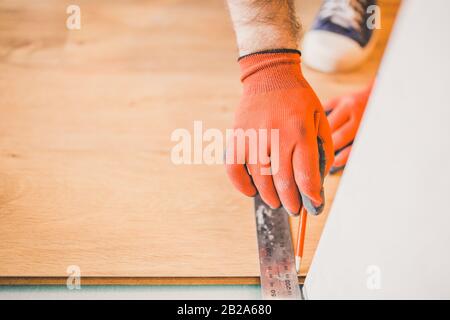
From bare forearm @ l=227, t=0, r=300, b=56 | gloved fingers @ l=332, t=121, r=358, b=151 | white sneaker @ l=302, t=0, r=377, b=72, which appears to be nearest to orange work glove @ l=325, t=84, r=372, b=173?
gloved fingers @ l=332, t=121, r=358, b=151

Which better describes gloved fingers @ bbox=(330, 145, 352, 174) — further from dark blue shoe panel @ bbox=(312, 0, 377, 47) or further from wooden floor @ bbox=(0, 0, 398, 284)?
dark blue shoe panel @ bbox=(312, 0, 377, 47)

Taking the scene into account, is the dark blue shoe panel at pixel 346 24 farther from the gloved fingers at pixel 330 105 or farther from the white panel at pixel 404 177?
the white panel at pixel 404 177

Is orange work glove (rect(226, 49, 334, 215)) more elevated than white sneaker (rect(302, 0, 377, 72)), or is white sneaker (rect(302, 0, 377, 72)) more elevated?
white sneaker (rect(302, 0, 377, 72))

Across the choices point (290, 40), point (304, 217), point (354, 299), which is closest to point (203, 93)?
point (290, 40)

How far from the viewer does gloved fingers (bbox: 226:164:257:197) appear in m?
0.71

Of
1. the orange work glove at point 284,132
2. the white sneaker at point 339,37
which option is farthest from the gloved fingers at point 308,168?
the white sneaker at point 339,37

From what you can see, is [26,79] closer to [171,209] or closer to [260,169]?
[171,209]

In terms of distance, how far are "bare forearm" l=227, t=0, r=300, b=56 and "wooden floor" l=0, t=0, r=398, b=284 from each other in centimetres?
27

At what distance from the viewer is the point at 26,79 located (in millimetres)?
1014

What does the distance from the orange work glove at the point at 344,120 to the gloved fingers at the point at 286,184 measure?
184 mm

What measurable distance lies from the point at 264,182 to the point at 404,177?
1.00ft

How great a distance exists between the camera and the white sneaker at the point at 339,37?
100cm

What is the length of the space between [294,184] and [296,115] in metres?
0.12

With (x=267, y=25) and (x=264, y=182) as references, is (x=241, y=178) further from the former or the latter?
(x=267, y=25)
